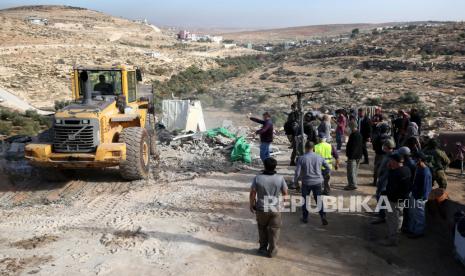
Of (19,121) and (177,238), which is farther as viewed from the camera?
(19,121)

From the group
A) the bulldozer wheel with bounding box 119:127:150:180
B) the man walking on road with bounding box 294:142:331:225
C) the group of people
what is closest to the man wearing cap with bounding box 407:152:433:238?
the group of people

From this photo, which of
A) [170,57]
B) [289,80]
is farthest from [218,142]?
[170,57]

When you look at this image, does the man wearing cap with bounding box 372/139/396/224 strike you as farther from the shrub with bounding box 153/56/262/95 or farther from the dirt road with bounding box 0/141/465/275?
the shrub with bounding box 153/56/262/95

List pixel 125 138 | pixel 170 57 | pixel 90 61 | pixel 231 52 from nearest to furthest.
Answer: pixel 125 138, pixel 90 61, pixel 170 57, pixel 231 52

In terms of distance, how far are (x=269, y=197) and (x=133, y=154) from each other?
4528mm

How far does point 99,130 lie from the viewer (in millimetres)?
9664

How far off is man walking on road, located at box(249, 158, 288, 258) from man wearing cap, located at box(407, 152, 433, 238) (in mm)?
2246

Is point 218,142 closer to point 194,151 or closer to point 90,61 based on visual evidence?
point 194,151

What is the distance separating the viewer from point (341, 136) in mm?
13562

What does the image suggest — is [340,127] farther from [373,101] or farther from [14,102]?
A: [14,102]

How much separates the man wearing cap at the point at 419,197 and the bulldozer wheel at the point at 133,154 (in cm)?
561

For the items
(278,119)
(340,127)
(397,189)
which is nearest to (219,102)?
(278,119)

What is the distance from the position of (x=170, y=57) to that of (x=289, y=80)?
20863 millimetres

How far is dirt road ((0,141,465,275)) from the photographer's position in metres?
6.40
